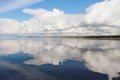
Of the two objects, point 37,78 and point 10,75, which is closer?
point 37,78

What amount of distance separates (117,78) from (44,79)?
724cm

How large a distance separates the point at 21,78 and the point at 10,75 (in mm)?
1973

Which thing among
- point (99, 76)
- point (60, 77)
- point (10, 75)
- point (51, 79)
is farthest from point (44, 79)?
point (99, 76)

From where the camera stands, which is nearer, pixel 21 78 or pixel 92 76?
pixel 21 78

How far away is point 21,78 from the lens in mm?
20062

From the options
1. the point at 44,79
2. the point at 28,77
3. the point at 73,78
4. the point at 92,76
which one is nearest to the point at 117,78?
the point at 92,76

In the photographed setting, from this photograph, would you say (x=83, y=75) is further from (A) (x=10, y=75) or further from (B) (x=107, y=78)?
(A) (x=10, y=75)

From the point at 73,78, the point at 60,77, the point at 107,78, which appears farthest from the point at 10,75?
the point at 107,78

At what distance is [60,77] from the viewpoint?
21.2m

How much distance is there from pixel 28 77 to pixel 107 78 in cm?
781

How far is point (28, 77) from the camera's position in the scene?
67.4 feet

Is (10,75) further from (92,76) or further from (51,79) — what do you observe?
(92,76)

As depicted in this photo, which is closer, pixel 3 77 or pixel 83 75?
pixel 3 77

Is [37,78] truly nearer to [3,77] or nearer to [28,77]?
[28,77]
